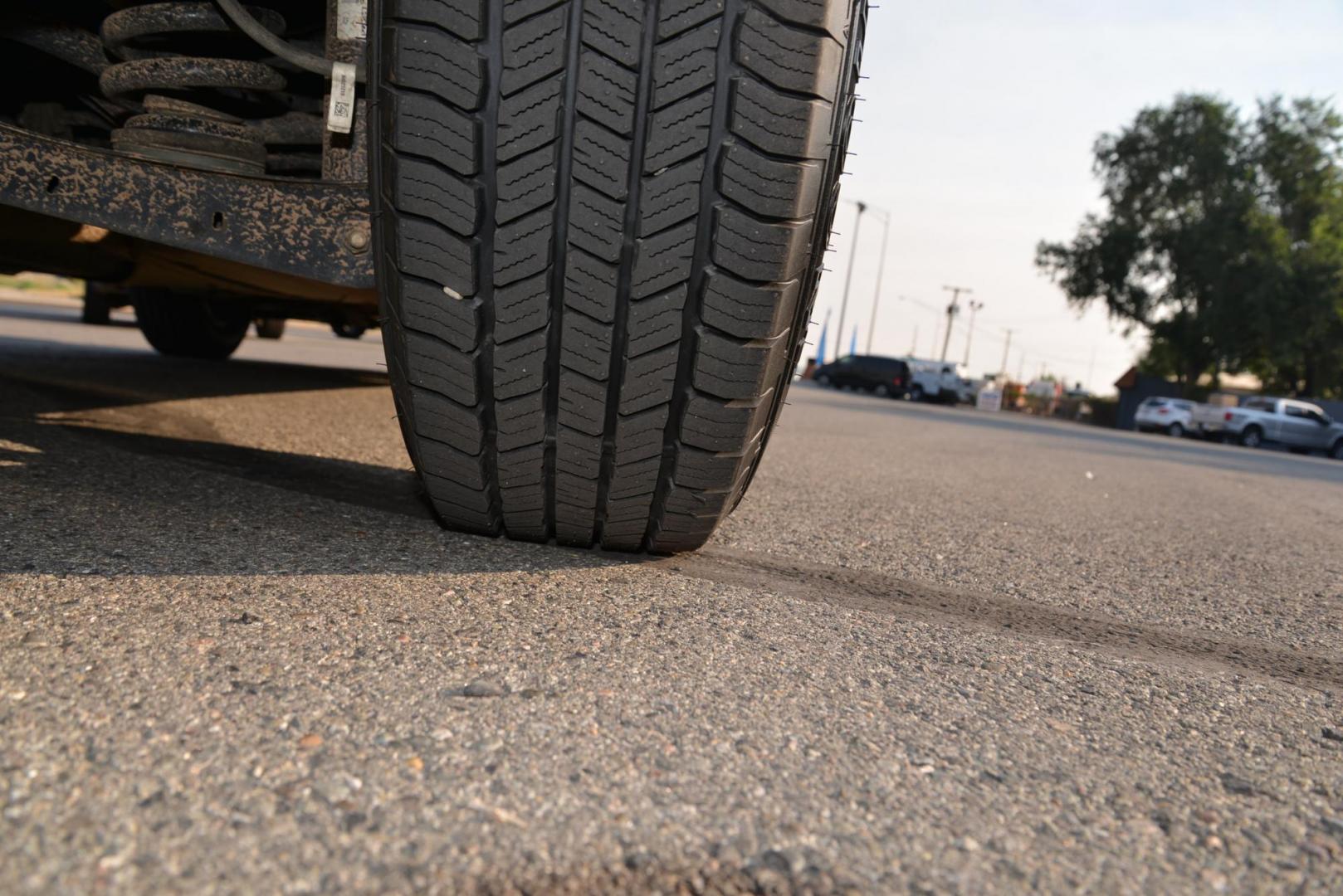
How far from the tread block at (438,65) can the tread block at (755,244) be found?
0.43m

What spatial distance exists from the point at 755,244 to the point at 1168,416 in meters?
30.4

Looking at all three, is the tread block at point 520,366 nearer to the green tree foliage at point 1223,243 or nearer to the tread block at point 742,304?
the tread block at point 742,304

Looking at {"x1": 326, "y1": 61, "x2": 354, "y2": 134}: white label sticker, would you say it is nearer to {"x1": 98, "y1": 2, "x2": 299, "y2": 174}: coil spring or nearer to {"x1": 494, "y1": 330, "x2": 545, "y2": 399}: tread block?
{"x1": 98, "y1": 2, "x2": 299, "y2": 174}: coil spring

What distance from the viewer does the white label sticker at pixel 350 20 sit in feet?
5.89

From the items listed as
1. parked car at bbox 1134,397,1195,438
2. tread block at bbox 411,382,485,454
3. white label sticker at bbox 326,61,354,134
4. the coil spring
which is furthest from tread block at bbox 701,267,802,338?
parked car at bbox 1134,397,1195,438

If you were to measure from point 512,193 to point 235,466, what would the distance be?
5.53 feet

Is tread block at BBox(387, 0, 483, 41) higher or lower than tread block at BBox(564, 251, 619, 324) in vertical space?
higher

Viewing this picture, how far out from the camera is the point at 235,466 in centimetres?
286

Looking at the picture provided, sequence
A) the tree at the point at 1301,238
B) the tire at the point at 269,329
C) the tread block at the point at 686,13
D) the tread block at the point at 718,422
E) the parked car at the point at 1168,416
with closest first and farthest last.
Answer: the tread block at the point at 686,13
the tread block at the point at 718,422
the tire at the point at 269,329
the parked car at the point at 1168,416
the tree at the point at 1301,238

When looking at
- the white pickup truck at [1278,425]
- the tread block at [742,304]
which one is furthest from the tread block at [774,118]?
the white pickup truck at [1278,425]

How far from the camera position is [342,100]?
180 cm

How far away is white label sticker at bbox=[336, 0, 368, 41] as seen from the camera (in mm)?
1794

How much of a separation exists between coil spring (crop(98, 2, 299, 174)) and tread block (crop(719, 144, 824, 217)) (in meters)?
0.99

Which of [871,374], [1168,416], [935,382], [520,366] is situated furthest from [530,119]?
[935,382]
